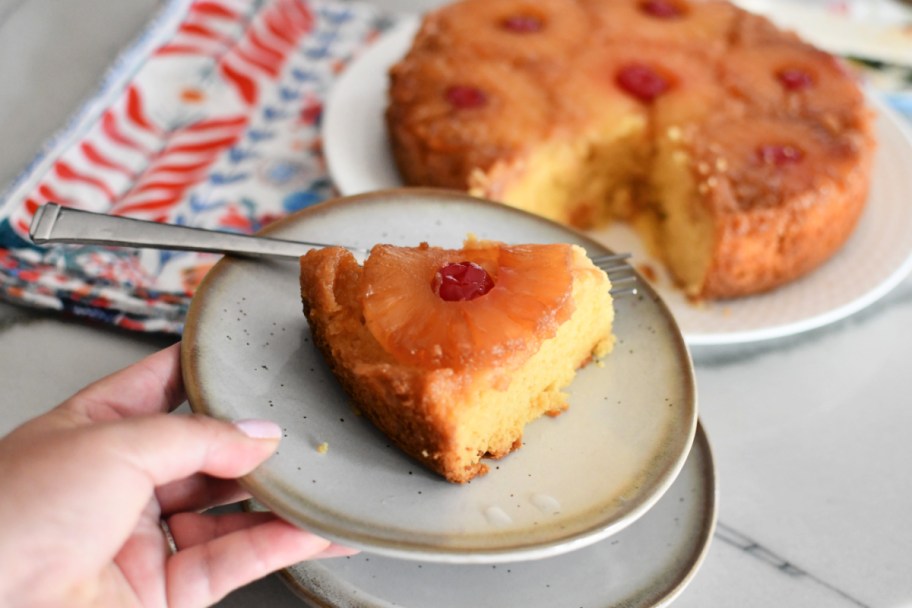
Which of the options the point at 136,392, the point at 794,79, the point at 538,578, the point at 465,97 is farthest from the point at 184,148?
the point at 794,79

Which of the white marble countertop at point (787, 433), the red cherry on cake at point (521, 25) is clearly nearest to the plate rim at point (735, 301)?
the white marble countertop at point (787, 433)

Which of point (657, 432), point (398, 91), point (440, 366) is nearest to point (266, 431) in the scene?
point (440, 366)

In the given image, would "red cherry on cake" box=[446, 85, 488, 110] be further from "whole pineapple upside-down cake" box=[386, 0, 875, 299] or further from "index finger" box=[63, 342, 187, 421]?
A: "index finger" box=[63, 342, 187, 421]

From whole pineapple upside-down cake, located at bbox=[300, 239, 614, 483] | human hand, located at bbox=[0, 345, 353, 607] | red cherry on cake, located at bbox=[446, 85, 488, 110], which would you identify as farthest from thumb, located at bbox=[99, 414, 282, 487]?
red cherry on cake, located at bbox=[446, 85, 488, 110]

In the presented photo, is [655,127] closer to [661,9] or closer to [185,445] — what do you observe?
[661,9]

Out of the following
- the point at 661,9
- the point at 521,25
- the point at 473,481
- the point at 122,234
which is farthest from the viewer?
the point at 661,9

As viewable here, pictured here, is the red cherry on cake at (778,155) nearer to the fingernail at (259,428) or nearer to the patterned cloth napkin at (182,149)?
the patterned cloth napkin at (182,149)
